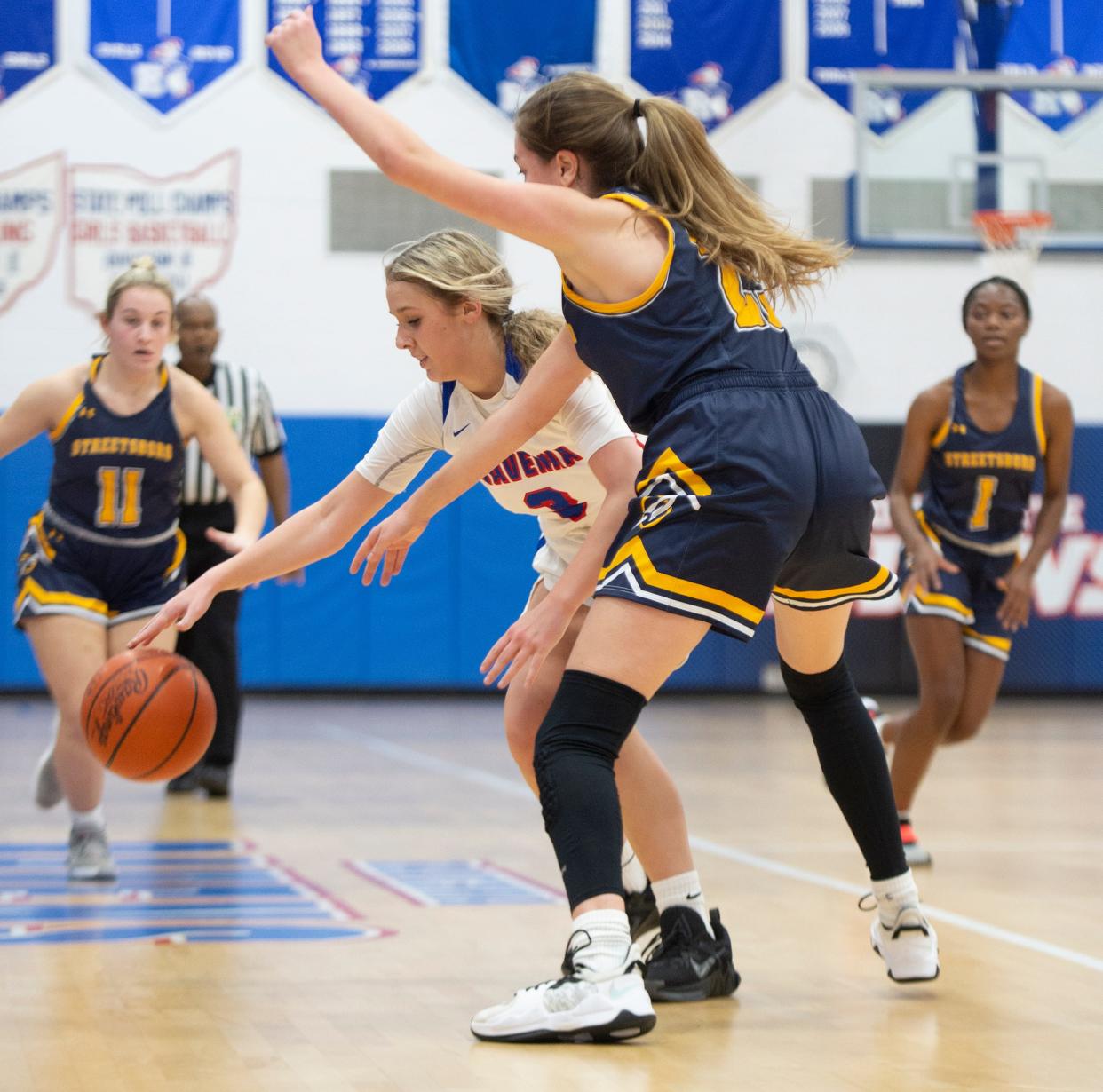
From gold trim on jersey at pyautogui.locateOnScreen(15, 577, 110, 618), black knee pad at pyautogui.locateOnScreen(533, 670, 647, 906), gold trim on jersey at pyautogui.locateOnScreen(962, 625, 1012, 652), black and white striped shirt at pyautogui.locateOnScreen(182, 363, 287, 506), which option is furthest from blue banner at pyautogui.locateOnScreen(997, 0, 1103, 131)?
black knee pad at pyautogui.locateOnScreen(533, 670, 647, 906)

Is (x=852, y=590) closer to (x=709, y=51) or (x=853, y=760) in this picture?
(x=853, y=760)

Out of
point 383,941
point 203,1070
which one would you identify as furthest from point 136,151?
point 203,1070

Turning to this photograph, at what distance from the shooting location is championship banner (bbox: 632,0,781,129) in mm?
12977

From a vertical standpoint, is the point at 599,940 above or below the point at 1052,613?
above

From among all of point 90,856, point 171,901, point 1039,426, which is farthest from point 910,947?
point 1039,426

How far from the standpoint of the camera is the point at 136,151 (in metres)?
12.6

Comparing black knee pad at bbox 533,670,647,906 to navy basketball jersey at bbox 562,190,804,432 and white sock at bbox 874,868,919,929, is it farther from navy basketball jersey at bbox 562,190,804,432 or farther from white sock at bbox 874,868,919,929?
white sock at bbox 874,868,919,929

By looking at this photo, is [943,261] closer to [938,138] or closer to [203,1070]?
[938,138]

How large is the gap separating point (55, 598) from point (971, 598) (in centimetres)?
282

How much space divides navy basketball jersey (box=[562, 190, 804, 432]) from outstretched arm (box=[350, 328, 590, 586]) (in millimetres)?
74

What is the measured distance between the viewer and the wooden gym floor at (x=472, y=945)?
2.95 metres

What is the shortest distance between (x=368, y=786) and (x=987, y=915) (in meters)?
3.58

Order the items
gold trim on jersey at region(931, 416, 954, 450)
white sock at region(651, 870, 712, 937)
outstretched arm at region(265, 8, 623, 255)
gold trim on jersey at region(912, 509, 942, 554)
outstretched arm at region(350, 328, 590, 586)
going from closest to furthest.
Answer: outstretched arm at region(265, 8, 623, 255) < outstretched arm at region(350, 328, 590, 586) < white sock at region(651, 870, 712, 937) < gold trim on jersey at region(912, 509, 942, 554) < gold trim on jersey at region(931, 416, 954, 450)

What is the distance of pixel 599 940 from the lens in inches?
117
